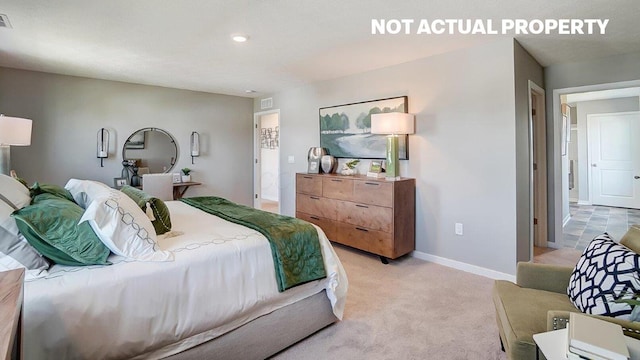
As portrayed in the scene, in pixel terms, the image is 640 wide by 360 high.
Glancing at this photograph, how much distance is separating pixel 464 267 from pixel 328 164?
6.85 ft

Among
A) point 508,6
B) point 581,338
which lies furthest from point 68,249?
point 508,6

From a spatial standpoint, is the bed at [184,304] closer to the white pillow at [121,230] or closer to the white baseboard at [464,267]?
the white pillow at [121,230]

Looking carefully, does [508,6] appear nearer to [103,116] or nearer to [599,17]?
[599,17]

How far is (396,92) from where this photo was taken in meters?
3.89

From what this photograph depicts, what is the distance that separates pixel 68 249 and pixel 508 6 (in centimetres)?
305

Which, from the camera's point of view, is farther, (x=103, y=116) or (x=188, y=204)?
(x=103, y=116)

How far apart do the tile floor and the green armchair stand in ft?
9.67

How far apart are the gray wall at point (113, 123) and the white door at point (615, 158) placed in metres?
7.18

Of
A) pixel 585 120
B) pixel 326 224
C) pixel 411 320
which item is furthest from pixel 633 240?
pixel 585 120

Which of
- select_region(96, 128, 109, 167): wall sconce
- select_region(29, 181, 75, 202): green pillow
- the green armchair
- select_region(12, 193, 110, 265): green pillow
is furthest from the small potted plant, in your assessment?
the green armchair

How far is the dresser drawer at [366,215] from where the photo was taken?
3483 millimetres

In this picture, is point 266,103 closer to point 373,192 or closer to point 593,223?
point 373,192

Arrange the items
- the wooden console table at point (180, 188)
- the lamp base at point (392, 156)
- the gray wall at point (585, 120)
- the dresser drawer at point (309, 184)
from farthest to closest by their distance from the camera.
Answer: the gray wall at point (585, 120), the wooden console table at point (180, 188), the dresser drawer at point (309, 184), the lamp base at point (392, 156)

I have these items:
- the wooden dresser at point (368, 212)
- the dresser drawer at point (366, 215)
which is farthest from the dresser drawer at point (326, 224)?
the dresser drawer at point (366, 215)
